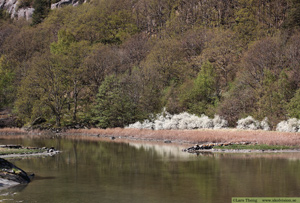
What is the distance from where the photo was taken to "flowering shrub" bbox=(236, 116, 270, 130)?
53569mm

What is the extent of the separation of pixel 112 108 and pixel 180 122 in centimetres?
1561

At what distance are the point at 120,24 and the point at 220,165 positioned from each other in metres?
102

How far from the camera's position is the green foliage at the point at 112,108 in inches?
2889

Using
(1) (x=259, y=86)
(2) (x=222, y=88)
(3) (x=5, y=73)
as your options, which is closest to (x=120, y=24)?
(3) (x=5, y=73)

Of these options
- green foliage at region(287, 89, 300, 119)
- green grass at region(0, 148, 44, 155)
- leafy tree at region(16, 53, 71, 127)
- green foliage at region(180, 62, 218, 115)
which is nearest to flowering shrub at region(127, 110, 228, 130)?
green foliage at region(180, 62, 218, 115)

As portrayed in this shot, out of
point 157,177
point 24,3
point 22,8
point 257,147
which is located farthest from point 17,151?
point 24,3

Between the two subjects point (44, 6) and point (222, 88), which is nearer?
point (222, 88)

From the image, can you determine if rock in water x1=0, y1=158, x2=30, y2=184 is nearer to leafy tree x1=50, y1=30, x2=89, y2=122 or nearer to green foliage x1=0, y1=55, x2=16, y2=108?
leafy tree x1=50, y1=30, x2=89, y2=122

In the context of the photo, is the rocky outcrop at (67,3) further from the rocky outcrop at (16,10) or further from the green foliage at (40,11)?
the rocky outcrop at (16,10)

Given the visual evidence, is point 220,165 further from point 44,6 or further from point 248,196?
point 44,6

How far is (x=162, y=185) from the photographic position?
2478 centimetres

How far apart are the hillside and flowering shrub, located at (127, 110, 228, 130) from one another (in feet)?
6.97

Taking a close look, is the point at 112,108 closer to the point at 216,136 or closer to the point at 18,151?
the point at 216,136

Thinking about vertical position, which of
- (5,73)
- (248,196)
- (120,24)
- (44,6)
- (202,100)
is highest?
(44,6)
